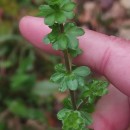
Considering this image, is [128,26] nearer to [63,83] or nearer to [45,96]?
[45,96]

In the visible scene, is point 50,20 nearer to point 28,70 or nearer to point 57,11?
point 57,11

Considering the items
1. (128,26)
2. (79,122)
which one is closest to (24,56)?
(128,26)

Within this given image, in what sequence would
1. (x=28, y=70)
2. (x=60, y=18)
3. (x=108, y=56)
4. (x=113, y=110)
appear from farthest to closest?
(x=28, y=70)
(x=113, y=110)
(x=108, y=56)
(x=60, y=18)

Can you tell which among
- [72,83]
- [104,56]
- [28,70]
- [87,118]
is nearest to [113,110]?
[104,56]

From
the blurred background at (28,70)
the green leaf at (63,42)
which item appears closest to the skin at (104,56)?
the green leaf at (63,42)

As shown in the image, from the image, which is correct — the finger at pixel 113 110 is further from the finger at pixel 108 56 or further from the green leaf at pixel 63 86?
the green leaf at pixel 63 86

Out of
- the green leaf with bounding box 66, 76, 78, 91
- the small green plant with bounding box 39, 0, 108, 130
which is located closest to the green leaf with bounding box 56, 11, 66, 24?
the small green plant with bounding box 39, 0, 108, 130

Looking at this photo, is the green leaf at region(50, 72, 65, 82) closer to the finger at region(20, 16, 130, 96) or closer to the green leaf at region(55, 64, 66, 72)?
the green leaf at region(55, 64, 66, 72)
